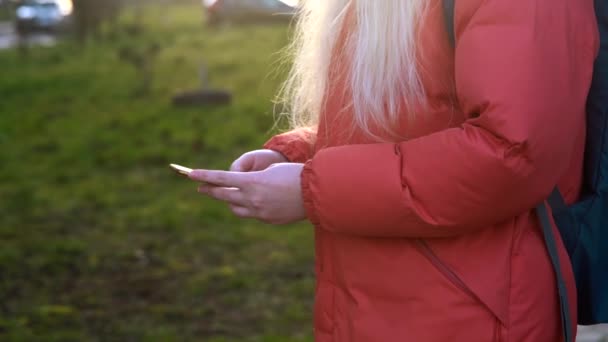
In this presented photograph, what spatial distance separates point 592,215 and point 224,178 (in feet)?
2.33

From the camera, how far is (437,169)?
1.56 m

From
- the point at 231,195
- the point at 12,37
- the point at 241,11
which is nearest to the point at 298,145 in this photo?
the point at 231,195

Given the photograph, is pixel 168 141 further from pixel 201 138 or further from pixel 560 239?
pixel 560 239

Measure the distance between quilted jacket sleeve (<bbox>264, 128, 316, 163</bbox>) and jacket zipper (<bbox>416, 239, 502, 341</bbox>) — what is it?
447 millimetres

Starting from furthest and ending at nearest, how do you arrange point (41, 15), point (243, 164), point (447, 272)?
point (41, 15) < point (243, 164) < point (447, 272)

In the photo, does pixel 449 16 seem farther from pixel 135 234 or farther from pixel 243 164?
pixel 135 234

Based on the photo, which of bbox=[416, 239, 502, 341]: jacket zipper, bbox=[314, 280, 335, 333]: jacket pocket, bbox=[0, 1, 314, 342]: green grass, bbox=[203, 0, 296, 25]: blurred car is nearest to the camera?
bbox=[416, 239, 502, 341]: jacket zipper

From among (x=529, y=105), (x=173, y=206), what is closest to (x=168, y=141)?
(x=173, y=206)

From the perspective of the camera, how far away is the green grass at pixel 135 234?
14.3 ft

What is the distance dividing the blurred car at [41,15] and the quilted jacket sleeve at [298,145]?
1106 inches

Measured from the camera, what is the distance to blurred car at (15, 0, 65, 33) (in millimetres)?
29942

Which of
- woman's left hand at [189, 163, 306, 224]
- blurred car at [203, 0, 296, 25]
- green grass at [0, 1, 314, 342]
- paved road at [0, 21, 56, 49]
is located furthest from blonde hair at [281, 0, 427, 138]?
paved road at [0, 21, 56, 49]

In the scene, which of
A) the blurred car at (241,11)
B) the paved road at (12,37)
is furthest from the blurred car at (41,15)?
the blurred car at (241,11)

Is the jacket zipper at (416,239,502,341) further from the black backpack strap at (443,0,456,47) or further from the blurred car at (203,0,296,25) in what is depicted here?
the blurred car at (203,0,296,25)
